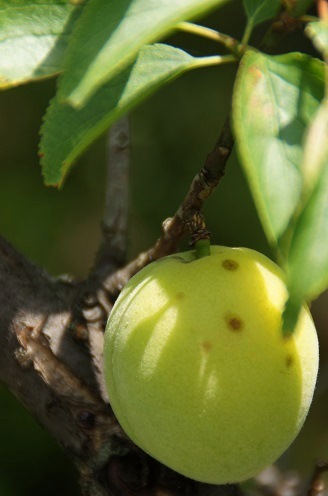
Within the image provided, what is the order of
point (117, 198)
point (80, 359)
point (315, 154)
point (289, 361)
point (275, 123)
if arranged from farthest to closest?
1. point (117, 198)
2. point (80, 359)
3. point (289, 361)
4. point (275, 123)
5. point (315, 154)

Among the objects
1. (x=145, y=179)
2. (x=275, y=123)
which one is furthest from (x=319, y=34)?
(x=145, y=179)

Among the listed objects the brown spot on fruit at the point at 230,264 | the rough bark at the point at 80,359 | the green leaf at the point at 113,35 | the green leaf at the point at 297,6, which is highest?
the green leaf at the point at 113,35

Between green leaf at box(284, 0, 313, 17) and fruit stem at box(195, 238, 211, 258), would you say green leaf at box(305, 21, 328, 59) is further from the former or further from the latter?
fruit stem at box(195, 238, 211, 258)

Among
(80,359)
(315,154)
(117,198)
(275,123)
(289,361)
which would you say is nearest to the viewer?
(315,154)

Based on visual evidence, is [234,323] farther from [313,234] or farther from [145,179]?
[145,179]

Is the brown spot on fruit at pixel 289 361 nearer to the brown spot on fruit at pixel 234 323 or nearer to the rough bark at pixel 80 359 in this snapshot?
the brown spot on fruit at pixel 234 323

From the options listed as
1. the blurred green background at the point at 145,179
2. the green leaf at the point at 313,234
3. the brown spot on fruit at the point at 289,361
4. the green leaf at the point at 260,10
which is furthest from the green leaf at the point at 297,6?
the blurred green background at the point at 145,179

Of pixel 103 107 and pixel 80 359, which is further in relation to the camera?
pixel 80 359
